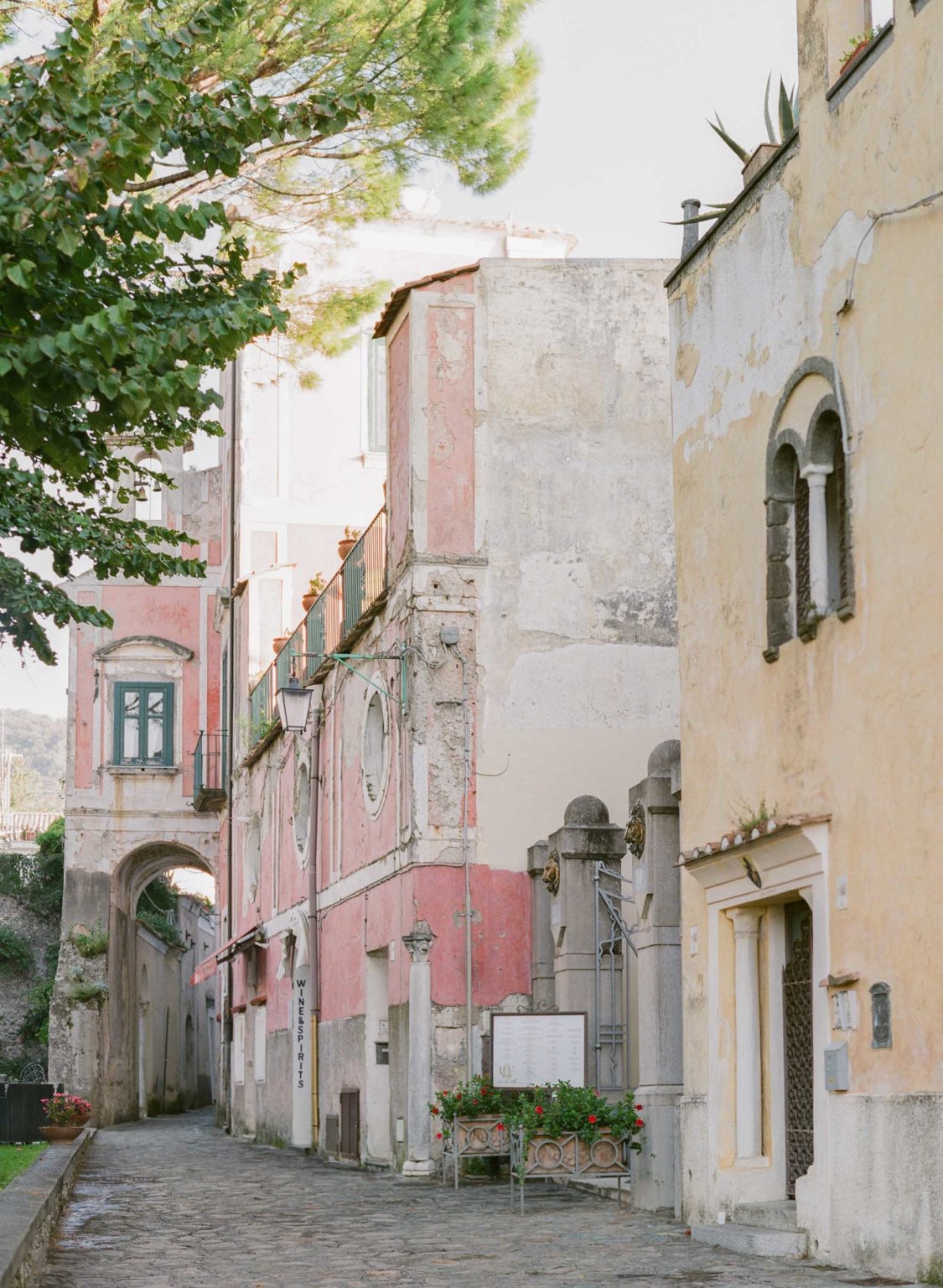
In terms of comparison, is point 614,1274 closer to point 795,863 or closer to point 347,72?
point 795,863

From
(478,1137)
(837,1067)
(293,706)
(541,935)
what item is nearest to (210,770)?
(293,706)

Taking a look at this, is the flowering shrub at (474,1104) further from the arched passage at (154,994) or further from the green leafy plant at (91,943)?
the arched passage at (154,994)

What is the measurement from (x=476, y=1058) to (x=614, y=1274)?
774cm

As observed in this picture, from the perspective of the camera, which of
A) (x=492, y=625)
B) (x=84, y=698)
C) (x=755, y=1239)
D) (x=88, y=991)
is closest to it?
(x=755, y=1239)

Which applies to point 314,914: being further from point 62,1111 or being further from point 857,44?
point 857,44

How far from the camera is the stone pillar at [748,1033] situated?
37.2 ft

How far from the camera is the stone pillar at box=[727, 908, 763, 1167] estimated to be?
1133 cm

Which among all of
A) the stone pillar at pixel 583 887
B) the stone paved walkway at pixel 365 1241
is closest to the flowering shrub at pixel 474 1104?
the stone paved walkway at pixel 365 1241

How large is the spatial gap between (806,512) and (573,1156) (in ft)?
17.7

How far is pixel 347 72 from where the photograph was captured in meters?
14.5

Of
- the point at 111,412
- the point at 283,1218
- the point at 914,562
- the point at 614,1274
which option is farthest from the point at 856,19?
the point at 283,1218

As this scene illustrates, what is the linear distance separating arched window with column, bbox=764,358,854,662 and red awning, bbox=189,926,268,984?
17.4 m

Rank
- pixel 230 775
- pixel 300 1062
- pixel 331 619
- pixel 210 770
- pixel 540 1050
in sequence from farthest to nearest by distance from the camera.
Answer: pixel 210 770 → pixel 230 775 → pixel 300 1062 → pixel 331 619 → pixel 540 1050

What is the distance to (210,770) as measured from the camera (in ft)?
Result: 107
